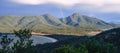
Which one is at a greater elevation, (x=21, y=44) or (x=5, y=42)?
(x=5, y=42)

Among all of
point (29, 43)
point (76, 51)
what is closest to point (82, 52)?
point (76, 51)

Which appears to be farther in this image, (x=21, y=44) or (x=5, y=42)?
(x=21, y=44)

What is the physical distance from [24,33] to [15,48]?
5.17 feet

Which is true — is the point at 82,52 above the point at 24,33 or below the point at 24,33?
below

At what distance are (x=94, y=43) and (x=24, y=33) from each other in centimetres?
991

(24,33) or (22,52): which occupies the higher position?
(24,33)

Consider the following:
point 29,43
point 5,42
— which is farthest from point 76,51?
point 5,42

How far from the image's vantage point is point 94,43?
35.2m

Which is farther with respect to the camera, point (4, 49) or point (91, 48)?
point (91, 48)

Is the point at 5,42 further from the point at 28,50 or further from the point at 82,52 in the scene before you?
the point at 82,52

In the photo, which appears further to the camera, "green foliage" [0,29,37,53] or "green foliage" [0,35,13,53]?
"green foliage" [0,29,37,53]

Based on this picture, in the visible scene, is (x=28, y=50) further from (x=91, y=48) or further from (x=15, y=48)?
(x=91, y=48)

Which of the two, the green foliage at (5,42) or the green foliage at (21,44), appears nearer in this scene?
the green foliage at (5,42)

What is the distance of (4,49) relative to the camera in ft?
91.0
